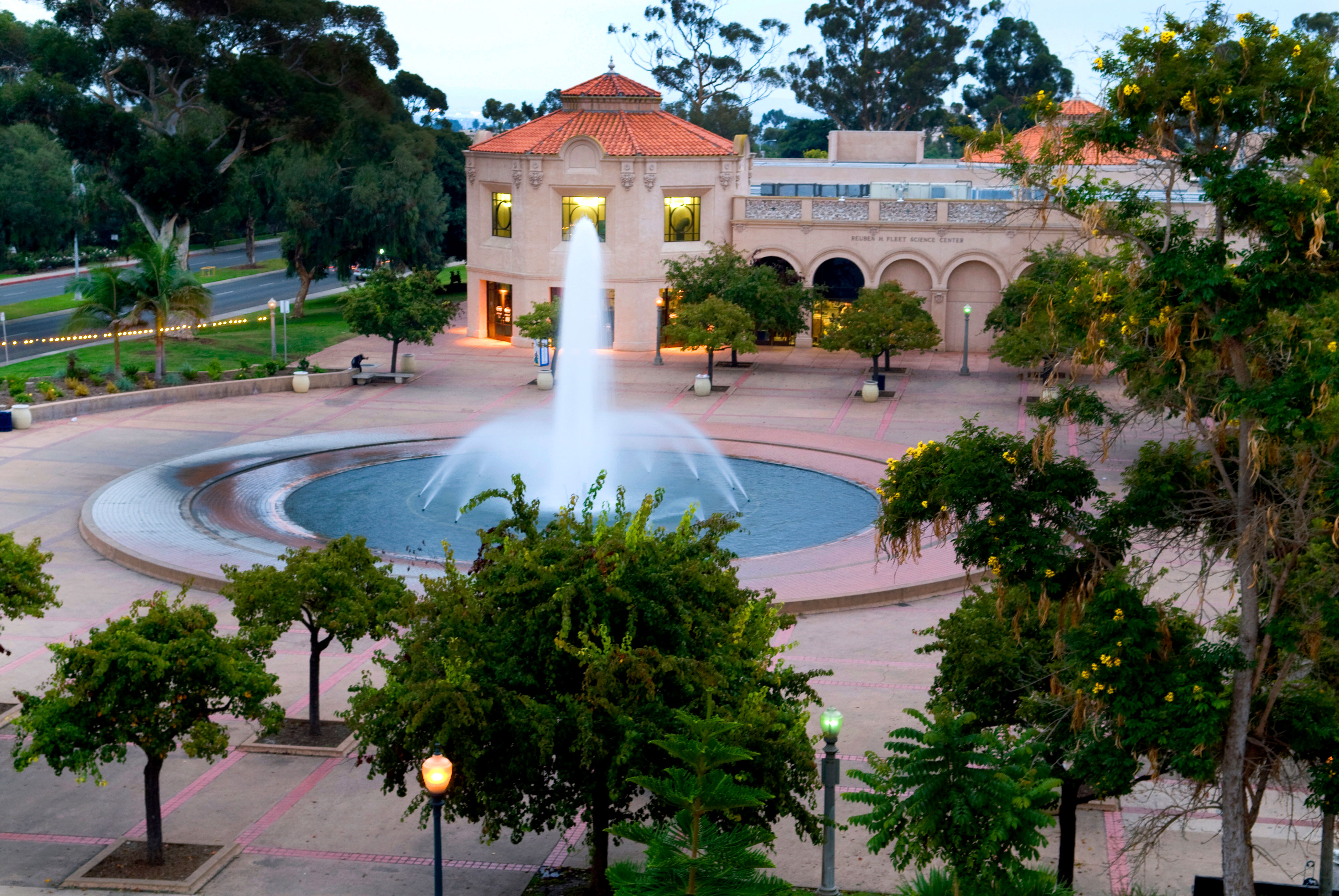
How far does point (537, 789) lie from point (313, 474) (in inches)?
805

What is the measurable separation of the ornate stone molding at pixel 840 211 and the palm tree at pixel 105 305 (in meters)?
24.3

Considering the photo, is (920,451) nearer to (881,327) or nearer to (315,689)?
(315,689)

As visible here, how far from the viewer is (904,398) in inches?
1736

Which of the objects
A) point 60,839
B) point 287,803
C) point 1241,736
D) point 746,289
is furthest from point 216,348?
point 1241,736

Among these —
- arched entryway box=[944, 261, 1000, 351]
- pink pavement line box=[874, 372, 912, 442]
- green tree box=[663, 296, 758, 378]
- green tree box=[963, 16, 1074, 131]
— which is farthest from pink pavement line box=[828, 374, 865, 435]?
green tree box=[963, 16, 1074, 131]

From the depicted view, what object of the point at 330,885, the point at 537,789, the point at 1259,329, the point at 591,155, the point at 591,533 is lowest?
the point at 330,885

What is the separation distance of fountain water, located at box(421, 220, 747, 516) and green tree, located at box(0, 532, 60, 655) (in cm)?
1300

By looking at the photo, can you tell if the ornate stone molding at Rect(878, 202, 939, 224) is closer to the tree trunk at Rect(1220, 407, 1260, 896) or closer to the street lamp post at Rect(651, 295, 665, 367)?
the street lamp post at Rect(651, 295, 665, 367)

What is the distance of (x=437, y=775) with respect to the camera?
41.4 ft

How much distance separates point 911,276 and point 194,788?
4068 cm

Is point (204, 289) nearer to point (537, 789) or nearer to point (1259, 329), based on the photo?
point (537, 789)

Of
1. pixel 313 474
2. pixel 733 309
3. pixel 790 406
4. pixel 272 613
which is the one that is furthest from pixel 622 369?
pixel 272 613

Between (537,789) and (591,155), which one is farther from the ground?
(591,155)

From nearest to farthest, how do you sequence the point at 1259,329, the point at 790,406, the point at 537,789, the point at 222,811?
the point at 1259,329
the point at 537,789
the point at 222,811
the point at 790,406
